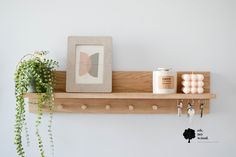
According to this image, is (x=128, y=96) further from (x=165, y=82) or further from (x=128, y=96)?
(x=165, y=82)

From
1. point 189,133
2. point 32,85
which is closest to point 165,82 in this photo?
point 189,133

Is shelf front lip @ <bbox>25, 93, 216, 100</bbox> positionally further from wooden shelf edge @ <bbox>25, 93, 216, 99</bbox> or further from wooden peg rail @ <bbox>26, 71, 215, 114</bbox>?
wooden peg rail @ <bbox>26, 71, 215, 114</bbox>

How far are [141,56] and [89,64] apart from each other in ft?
1.02

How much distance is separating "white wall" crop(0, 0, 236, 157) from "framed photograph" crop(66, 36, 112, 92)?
7 cm

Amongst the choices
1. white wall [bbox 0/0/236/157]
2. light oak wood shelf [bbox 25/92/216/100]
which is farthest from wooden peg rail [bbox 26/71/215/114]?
light oak wood shelf [bbox 25/92/216/100]

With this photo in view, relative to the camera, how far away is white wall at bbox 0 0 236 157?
5.74 ft

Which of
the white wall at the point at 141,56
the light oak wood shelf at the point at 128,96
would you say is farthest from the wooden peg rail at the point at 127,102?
the light oak wood shelf at the point at 128,96

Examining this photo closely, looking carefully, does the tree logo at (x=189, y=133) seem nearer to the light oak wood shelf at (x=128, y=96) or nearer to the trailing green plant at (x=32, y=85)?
the light oak wood shelf at (x=128, y=96)

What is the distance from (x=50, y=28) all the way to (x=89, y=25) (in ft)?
0.77

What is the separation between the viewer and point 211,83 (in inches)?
68.7

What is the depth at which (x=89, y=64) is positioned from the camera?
1.69 m

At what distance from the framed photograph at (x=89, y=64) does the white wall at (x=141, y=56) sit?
0.07m

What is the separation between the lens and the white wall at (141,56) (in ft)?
5.74

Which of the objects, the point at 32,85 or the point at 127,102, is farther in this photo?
the point at 127,102
